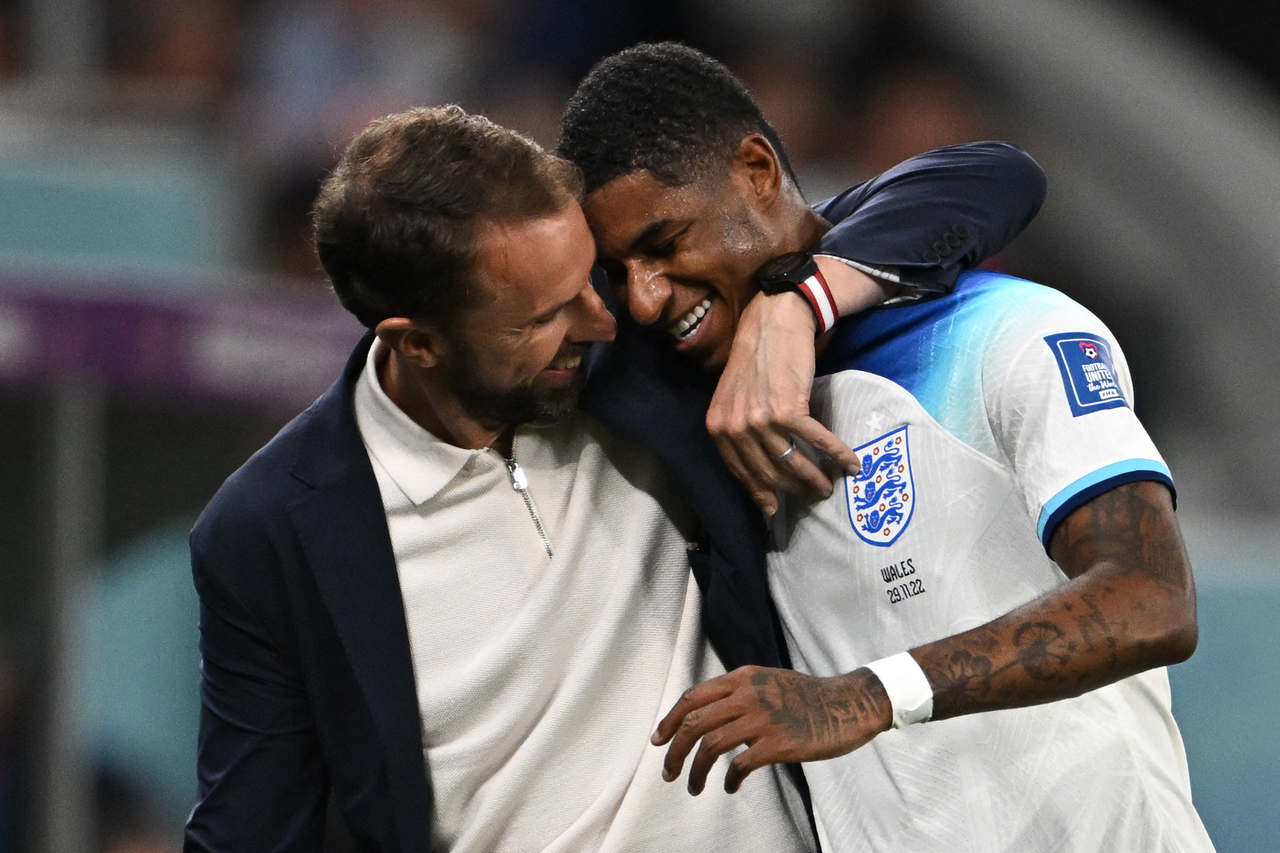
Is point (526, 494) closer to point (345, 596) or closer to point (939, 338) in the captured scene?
point (345, 596)

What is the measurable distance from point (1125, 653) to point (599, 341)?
0.80m

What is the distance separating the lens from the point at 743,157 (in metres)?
2.17

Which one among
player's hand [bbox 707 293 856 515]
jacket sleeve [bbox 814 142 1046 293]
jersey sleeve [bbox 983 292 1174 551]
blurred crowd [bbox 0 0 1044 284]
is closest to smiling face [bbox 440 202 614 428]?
player's hand [bbox 707 293 856 515]

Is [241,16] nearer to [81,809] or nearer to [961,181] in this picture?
[81,809]

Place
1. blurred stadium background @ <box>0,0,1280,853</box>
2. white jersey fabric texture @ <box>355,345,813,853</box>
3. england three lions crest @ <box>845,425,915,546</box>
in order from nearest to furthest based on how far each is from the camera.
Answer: england three lions crest @ <box>845,425,915,546</box>
white jersey fabric texture @ <box>355,345,813,853</box>
blurred stadium background @ <box>0,0,1280,853</box>

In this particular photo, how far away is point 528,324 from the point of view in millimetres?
2014

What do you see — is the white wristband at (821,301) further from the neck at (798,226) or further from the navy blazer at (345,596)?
the neck at (798,226)

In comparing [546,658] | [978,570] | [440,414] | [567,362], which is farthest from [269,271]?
[978,570]

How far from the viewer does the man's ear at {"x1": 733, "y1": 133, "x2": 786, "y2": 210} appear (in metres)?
2.16

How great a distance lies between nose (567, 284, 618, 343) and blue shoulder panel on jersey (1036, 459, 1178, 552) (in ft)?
2.10

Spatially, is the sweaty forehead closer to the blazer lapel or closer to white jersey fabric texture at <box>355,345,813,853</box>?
white jersey fabric texture at <box>355,345,813,853</box>

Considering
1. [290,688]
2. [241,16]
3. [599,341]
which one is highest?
[241,16]

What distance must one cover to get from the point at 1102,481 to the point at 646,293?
0.67 meters

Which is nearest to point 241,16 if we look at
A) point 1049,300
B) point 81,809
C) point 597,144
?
point 81,809
